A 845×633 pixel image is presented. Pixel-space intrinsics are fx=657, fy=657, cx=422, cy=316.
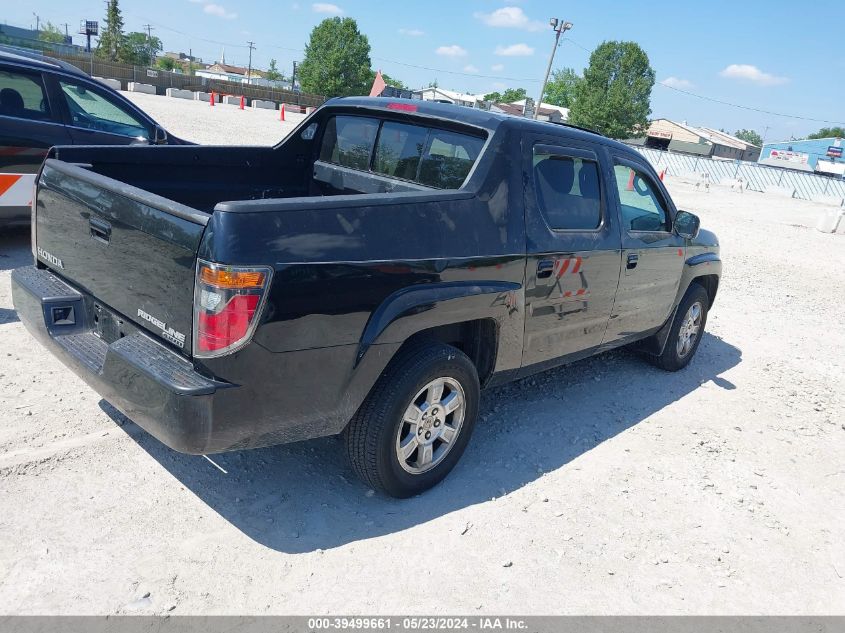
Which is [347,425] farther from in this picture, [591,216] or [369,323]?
[591,216]

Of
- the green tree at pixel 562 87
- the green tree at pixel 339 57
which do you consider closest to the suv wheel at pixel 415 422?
the green tree at pixel 339 57

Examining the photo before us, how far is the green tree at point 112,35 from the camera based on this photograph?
8375 centimetres

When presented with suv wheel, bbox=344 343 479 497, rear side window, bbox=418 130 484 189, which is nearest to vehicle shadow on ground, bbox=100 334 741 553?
suv wheel, bbox=344 343 479 497

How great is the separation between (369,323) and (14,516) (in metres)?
1.85

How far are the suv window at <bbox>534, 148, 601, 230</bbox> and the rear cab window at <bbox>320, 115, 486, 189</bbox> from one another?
445 mm

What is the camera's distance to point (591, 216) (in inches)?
169

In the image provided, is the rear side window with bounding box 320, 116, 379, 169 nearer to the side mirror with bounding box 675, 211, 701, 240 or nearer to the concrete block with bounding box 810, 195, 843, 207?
the side mirror with bounding box 675, 211, 701, 240

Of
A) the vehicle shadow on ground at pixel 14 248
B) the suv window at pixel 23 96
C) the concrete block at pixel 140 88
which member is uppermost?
the suv window at pixel 23 96

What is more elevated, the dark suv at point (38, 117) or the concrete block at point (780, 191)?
the dark suv at point (38, 117)

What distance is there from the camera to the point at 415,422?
11.1ft

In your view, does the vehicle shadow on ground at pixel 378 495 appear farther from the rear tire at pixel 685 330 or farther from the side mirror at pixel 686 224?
the side mirror at pixel 686 224

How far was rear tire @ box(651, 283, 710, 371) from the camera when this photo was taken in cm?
569

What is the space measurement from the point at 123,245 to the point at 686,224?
4.06 meters

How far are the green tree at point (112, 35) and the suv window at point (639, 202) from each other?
92923 millimetres
